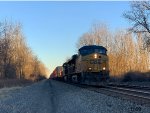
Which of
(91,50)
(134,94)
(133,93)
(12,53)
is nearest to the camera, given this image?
(134,94)

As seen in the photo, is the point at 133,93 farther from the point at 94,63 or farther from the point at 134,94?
the point at 94,63

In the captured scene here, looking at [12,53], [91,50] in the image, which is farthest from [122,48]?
[91,50]

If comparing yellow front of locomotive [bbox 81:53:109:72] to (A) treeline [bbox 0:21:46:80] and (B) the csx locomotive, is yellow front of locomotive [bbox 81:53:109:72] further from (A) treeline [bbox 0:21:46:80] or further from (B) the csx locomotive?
(A) treeline [bbox 0:21:46:80]

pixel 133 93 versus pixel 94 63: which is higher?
pixel 94 63

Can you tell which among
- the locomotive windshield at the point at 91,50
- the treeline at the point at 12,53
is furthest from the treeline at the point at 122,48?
the locomotive windshield at the point at 91,50

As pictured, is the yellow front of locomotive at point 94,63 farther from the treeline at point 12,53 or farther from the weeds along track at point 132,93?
the treeline at point 12,53

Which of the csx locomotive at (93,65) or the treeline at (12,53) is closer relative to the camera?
the csx locomotive at (93,65)

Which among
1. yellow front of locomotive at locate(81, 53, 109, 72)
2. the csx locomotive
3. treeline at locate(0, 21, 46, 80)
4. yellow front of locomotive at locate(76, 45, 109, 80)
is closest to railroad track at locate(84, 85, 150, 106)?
the csx locomotive

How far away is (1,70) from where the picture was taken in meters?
70.2

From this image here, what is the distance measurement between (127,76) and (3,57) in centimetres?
3266

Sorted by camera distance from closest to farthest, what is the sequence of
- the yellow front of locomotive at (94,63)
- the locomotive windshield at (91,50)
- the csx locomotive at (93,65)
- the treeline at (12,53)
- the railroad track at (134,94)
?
the railroad track at (134,94) < the csx locomotive at (93,65) < the yellow front of locomotive at (94,63) < the locomotive windshield at (91,50) < the treeline at (12,53)

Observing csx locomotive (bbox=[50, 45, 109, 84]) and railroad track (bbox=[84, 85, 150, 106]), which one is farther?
csx locomotive (bbox=[50, 45, 109, 84])

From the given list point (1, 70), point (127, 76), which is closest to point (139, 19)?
point (127, 76)

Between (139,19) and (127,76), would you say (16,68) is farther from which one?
(127,76)
